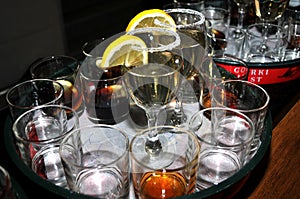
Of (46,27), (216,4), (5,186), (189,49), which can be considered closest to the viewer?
(5,186)

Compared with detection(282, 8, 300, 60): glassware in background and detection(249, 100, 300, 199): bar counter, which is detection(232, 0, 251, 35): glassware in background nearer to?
detection(282, 8, 300, 60): glassware in background

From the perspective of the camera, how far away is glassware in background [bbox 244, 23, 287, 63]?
91cm

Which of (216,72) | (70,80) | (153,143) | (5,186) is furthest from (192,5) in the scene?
(5,186)

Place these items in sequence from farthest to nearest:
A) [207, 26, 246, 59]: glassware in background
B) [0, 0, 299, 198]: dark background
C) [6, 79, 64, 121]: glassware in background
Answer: [0, 0, 299, 198]: dark background
[207, 26, 246, 59]: glassware in background
[6, 79, 64, 121]: glassware in background

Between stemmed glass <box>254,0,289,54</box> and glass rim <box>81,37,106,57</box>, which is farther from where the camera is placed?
stemmed glass <box>254,0,289,54</box>

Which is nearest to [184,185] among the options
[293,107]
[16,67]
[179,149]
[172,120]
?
[179,149]

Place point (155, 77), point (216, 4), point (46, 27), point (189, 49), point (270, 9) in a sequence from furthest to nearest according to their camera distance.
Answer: point (46, 27)
point (216, 4)
point (270, 9)
point (189, 49)
point (155, 77)

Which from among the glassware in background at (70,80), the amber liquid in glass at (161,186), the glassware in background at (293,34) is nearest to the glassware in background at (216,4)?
the glassware in background at (293,34)

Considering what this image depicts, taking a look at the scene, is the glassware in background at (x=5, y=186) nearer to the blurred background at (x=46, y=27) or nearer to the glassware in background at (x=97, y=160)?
the glassware in background at (x=97, y=160)

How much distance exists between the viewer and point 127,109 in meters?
0.69

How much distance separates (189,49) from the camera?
666mm

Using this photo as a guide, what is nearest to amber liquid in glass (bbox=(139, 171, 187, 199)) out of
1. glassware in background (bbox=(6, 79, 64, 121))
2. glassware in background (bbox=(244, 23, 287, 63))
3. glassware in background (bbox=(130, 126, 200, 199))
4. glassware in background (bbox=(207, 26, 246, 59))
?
glassware in background (bbox=(130, 126, 200, 199))

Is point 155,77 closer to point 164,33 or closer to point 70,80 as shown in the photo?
point 164,33

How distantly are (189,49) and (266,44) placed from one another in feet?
1.11
